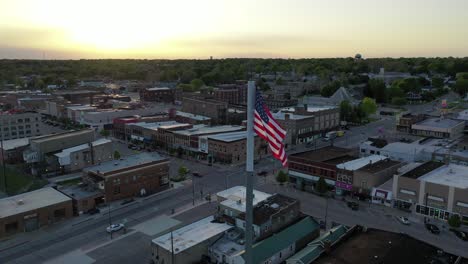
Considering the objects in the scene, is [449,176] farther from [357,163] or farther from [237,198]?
[237,198]

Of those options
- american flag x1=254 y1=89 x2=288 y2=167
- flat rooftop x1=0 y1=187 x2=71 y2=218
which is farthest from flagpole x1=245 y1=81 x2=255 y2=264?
flat rooftop x1=0 y1=187 x2=71 y2=218

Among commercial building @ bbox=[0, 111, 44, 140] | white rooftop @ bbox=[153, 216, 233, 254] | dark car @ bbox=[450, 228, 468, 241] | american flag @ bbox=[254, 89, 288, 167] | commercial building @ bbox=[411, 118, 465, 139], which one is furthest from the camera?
commercial building @ bbox=[0, 111, 44, 140]

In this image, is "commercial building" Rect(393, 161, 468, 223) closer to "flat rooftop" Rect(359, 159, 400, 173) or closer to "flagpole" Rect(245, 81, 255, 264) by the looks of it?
"flat rooftop" Rect(359, 159, 400, 173)

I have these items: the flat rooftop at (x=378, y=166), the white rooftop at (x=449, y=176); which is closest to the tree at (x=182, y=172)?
the flat rooftop at (x=378, y=166)

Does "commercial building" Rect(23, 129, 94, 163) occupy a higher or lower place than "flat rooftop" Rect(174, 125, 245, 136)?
lower

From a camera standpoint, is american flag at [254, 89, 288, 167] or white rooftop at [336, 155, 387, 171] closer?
american flag at [254, 89, 288, 167]

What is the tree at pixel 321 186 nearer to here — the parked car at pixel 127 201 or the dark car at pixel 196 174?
the dark car at pixel 196 174
